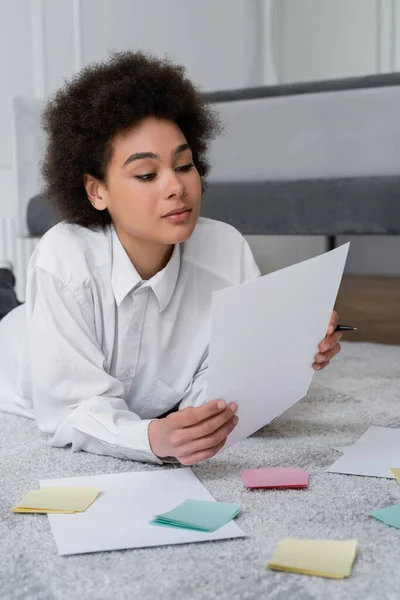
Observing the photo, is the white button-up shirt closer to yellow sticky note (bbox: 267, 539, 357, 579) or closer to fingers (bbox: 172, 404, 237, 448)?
fingers (bbox: 172, 404, 237, 448)

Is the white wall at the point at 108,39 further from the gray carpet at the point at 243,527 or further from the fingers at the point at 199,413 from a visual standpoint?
the fingers at the point at 199,413

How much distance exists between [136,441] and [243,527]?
27cm

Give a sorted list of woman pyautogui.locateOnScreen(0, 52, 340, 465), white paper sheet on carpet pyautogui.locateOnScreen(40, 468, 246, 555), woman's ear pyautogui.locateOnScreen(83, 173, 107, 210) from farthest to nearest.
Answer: woman's ear pyautogui.locateOnScreen(83, 173, 107, 210)
woman pyautogui.locateOnScreen(0, 52, 340, 465)
white paper sheet on carpet pyautogui.locateOnScreen(40, 468, 246, 555)

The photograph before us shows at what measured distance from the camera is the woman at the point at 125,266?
3.92ft

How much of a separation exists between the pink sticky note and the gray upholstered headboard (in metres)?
1.12

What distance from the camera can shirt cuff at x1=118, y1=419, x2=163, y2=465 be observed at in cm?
111

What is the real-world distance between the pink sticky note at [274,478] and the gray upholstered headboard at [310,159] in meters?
1.12

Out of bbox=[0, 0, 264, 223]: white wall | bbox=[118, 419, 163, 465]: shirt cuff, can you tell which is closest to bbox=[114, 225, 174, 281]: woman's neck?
bbox=[118, 419, 163, 465]: shirt cuff

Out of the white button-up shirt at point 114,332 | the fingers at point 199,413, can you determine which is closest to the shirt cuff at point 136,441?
the white button-up shirt at point 114,332

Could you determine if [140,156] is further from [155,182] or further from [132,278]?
[132,278]

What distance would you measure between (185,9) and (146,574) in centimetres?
362

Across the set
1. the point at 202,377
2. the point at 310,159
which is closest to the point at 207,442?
the point at 202,377

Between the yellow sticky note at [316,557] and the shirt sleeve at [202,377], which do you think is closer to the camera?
the yellow sticky note at [316,557]

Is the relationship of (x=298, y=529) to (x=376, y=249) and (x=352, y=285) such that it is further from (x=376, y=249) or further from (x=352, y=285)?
(x=376, y=249)
